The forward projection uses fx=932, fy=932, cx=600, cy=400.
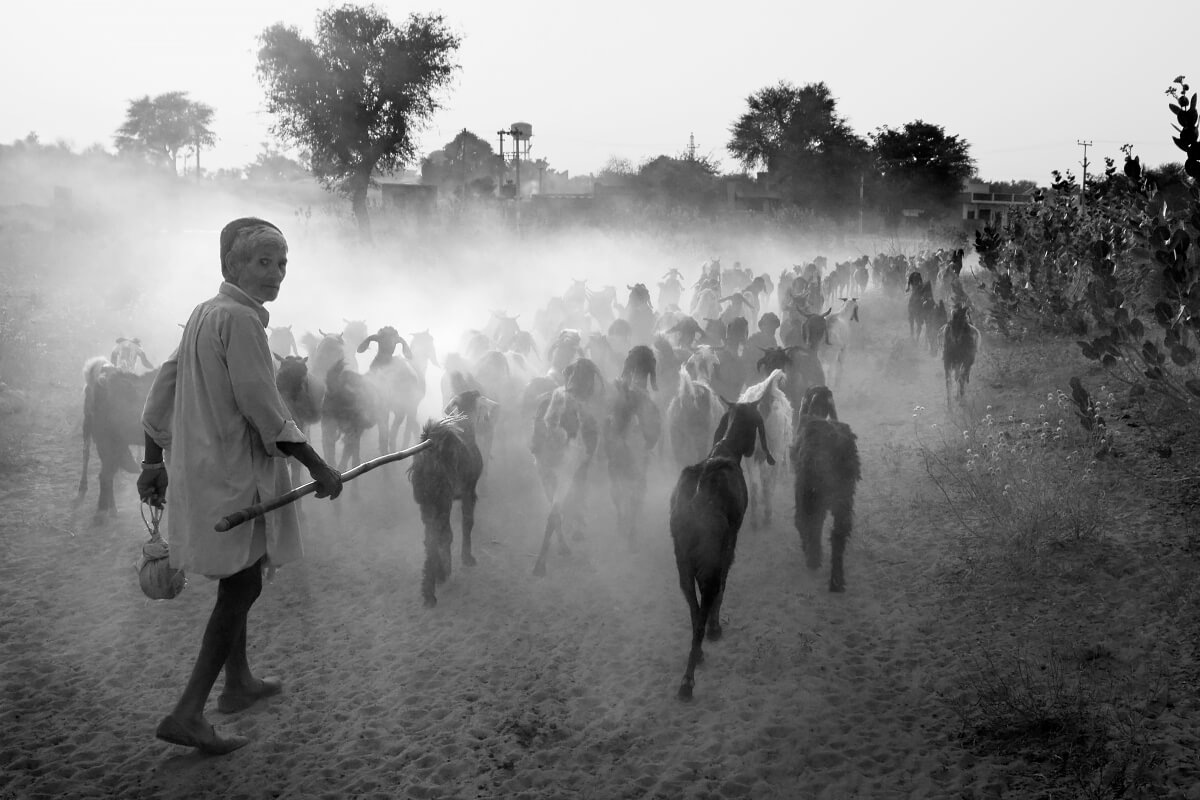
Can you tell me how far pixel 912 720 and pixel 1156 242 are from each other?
10.4 ft

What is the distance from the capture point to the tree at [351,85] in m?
26.7

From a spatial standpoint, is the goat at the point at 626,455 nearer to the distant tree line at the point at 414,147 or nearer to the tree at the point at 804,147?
the distant tree line at the point at 414,147

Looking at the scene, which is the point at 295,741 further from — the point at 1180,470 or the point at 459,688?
the point at 1180,470

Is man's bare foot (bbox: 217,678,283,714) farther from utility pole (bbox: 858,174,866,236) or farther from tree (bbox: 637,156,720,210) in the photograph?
utility pole (bbox: 858,174,866,236)

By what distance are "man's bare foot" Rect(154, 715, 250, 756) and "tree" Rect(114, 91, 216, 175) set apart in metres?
54.0

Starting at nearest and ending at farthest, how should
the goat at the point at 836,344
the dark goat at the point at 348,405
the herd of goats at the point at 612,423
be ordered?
the herd of goats at the point at 612,423 < the dark goat at the point at 348,405 < the goat at the point at 836,344

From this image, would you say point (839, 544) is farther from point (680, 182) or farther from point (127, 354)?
point (680, 182)

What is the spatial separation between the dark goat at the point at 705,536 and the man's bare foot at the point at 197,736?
86.1 inches

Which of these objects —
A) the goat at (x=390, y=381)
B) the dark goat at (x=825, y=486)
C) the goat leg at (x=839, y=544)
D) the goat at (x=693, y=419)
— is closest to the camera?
the goat leg at (x=839, y=544)

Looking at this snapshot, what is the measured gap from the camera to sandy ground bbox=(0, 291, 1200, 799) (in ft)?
13.5

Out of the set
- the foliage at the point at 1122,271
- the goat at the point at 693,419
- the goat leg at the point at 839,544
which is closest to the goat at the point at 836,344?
the foliage at the point at 1122,271

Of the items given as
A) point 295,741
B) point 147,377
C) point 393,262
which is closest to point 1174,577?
point 295,741

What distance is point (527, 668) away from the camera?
17.2ft

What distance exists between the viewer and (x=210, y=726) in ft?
13.7
